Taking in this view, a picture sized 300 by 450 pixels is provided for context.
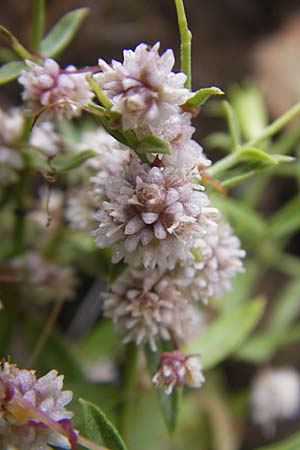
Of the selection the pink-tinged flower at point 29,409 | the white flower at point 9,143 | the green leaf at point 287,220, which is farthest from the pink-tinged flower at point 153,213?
the green leaf at point 287,220

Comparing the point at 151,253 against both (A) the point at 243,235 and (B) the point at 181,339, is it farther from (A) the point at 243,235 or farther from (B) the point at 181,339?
(A) the point at 243,235

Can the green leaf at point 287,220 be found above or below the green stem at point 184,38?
below

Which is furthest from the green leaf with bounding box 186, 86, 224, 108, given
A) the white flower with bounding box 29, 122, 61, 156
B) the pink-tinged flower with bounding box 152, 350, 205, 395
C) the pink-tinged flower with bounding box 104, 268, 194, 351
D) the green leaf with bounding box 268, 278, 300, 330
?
the green leaf with bounding box 268, 278, 300, 330

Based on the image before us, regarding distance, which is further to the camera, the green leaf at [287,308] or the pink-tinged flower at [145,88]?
the green leaf at [287,308]

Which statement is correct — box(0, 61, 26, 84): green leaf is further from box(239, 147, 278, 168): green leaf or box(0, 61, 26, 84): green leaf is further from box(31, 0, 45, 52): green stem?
box(239, 147, 278, 168): green leaf

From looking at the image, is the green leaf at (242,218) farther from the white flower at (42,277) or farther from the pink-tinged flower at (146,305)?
the pink-tinged flower at (146,305)

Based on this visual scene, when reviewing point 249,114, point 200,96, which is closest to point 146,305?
point 200,96

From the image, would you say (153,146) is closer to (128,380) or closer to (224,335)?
(128,380)
